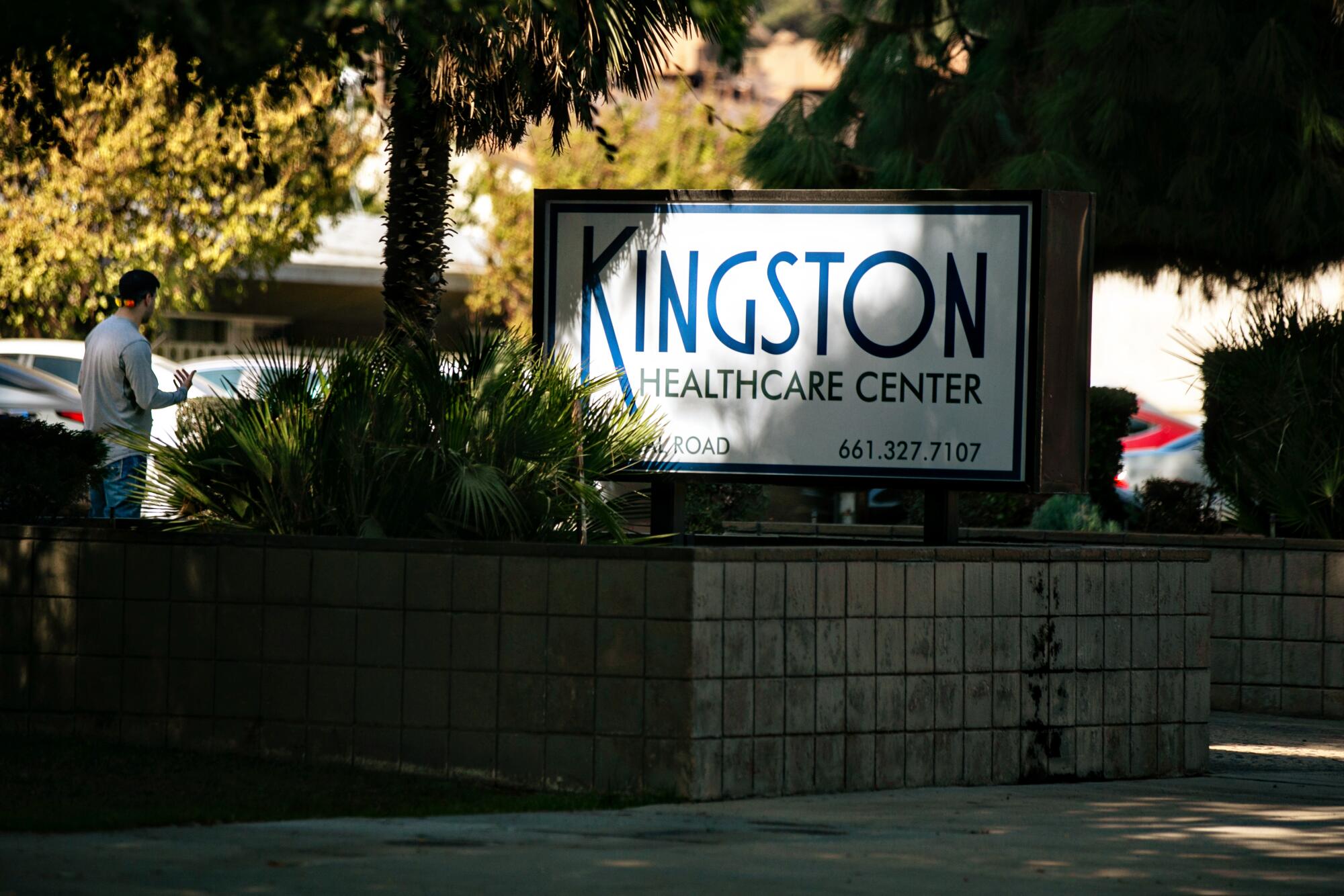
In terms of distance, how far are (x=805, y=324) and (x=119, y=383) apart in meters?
3.99

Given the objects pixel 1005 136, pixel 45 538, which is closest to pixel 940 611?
pixel 45 538

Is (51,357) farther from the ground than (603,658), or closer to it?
farther from the ground

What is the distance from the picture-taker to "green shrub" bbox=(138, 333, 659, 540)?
816 centimetres

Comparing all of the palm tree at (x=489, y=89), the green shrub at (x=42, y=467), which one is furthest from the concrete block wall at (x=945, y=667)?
the green shrub at (x=42, y=467)

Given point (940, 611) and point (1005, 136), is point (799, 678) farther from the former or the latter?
point (1005, 136)

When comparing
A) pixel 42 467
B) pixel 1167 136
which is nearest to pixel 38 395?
pixel 42 467

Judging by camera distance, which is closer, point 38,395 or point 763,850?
point 763,850

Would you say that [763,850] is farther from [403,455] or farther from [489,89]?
[489,89]

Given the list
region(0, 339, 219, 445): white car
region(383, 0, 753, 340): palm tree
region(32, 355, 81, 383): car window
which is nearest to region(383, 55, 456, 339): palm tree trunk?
Result: region(383, 0, 753, 340): palm tree

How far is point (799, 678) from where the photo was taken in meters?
7.58

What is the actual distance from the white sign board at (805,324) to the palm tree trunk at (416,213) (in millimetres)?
2464

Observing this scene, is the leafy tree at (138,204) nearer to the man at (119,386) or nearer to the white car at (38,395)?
the white car at (38,395)

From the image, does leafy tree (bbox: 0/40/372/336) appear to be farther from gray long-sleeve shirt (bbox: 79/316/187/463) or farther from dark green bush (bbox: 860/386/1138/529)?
gray long-sleeve shirt (bbox: 79/316/187/463)

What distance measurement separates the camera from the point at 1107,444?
1541 cm
